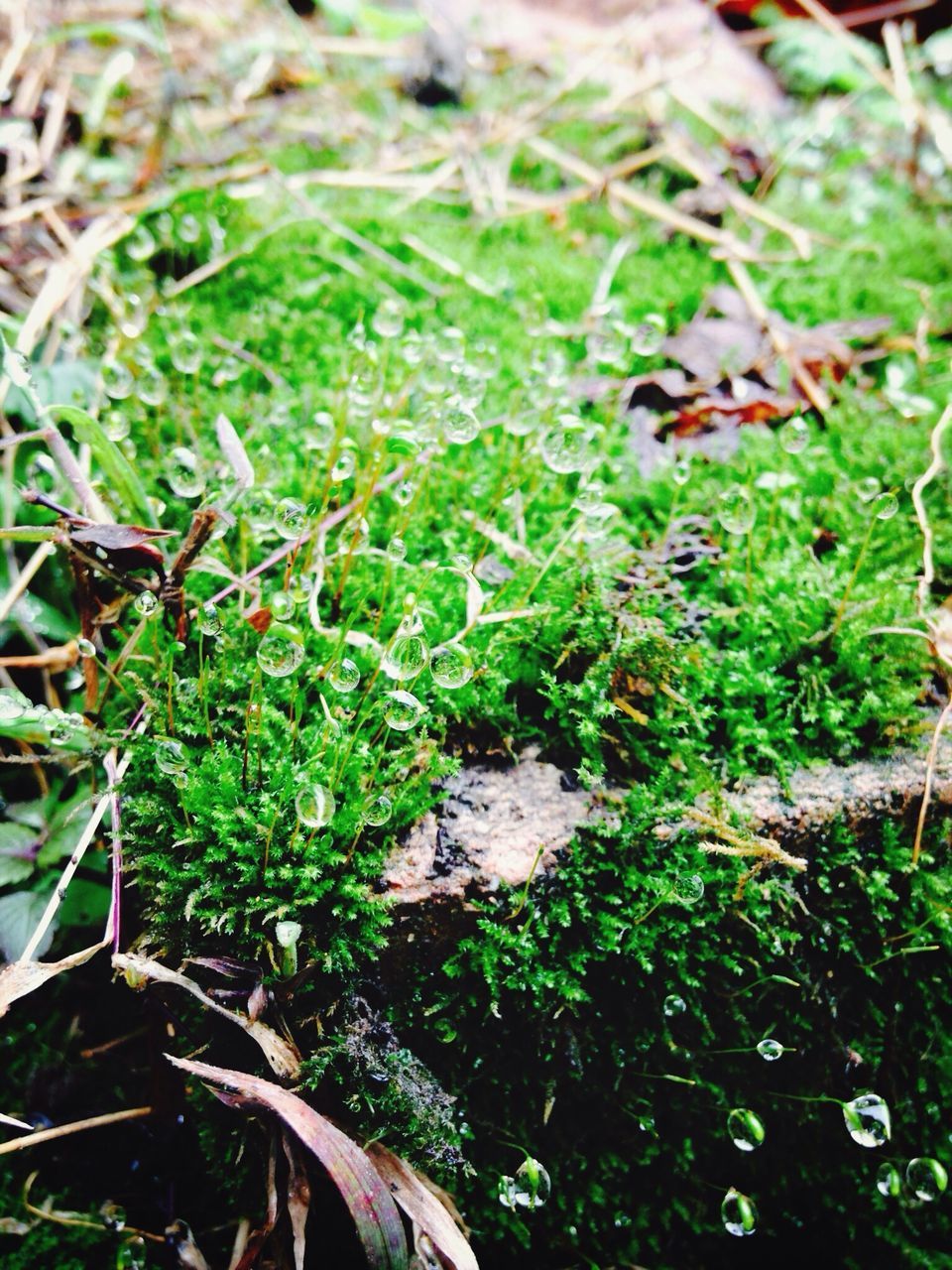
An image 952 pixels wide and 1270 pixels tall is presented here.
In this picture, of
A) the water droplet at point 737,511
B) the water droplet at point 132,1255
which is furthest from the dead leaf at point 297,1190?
the water droplet at point 737,511

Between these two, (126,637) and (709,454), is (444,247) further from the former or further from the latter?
(126,637)

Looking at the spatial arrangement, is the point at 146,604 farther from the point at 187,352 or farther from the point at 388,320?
the point at 388,320

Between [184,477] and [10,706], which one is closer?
[10,706]

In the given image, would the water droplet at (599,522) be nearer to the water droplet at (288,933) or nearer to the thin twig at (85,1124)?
the water droplet at (288,933)

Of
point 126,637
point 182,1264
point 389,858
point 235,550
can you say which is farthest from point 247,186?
point 182,1264

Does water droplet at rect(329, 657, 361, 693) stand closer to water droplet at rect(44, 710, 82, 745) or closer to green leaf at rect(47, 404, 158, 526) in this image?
water droplet at rect(44, 710, 82, 745)

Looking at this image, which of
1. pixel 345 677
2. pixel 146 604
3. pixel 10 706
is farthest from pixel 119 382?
pixel 345 677
